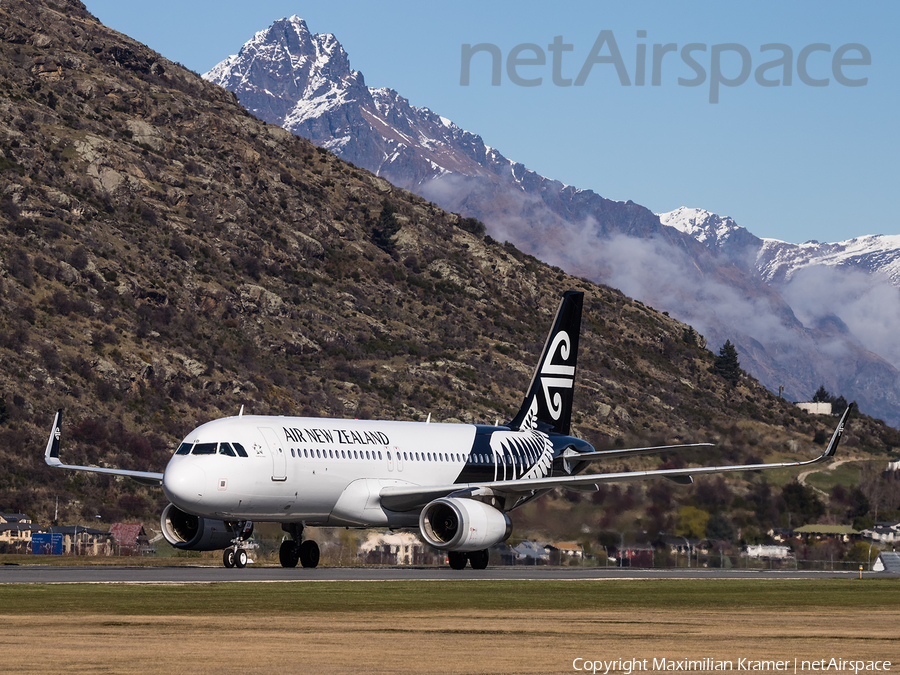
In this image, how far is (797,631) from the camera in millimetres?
21109

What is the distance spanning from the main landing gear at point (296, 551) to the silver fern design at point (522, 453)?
9033 mm

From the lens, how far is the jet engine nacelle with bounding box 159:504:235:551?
44.8 meters

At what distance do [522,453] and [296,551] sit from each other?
1153 cm

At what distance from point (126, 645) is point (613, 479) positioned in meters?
30.2

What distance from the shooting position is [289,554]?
46625 mm

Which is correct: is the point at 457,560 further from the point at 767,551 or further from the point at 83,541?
the point at 83,541

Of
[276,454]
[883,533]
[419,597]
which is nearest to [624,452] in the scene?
[276,454]

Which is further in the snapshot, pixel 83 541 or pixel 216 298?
pixel 216 298

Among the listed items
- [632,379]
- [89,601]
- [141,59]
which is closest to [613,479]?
[89,601]

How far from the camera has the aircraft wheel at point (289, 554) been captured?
46594mm

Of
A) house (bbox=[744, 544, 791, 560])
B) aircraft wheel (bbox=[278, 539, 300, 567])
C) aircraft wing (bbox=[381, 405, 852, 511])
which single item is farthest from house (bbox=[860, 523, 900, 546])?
aircraft wheel (bbox=[278, 539, 300, 567])

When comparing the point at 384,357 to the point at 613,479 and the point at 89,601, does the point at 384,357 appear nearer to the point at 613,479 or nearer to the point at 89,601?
the point at 613,479

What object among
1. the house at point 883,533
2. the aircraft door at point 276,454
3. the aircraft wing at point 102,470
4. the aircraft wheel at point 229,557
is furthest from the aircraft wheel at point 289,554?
the house at point 883,533

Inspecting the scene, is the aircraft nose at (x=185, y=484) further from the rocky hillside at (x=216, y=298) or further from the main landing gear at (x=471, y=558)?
the rocky hillside at (x=216, y=298)
